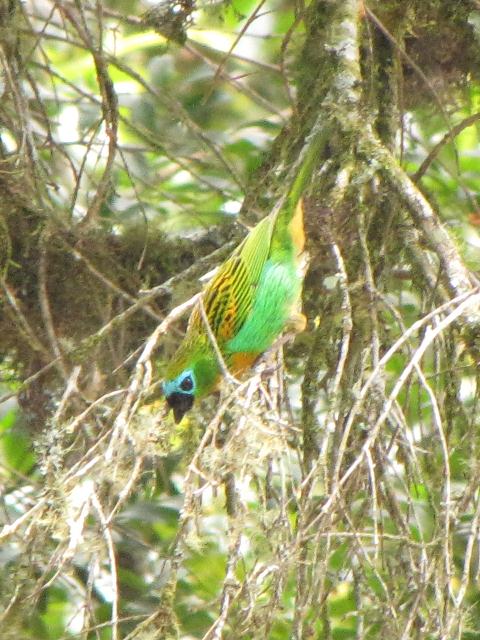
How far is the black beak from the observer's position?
309cm

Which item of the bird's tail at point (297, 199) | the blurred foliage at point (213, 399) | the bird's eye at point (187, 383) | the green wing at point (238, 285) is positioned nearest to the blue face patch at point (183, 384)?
the bird's eye at point (187, 383)

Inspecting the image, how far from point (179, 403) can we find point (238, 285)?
1.53ft

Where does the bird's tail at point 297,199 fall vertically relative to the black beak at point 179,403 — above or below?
above

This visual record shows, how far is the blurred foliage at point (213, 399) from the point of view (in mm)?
2336

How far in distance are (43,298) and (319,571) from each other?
1942 mm

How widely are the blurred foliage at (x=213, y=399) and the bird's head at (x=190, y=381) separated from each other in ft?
0.32

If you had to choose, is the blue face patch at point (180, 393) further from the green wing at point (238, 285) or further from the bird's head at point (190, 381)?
the green wing at point (238, 285)

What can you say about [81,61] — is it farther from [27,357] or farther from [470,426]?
[470,426]

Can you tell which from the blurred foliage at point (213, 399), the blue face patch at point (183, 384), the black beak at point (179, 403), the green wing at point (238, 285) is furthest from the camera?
the green wing at point (238, 285)

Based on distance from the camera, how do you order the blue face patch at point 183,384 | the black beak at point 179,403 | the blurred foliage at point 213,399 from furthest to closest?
the blue face patch at point 183,384, the black beak at point 179,403, the blurred foliage at point 213,399

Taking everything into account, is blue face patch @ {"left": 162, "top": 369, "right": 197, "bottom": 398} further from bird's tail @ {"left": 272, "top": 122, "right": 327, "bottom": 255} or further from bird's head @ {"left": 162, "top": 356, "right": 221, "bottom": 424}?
bird's tail @ {"left": 272, "top": 122, "right": 327, "bottom": 255}

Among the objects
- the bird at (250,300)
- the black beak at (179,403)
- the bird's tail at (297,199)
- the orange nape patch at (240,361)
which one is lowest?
the black beak at (179,403)

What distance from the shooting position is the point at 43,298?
150 inches

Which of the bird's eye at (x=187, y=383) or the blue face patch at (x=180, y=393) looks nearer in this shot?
the blue face patch at (x=180, y=393)
